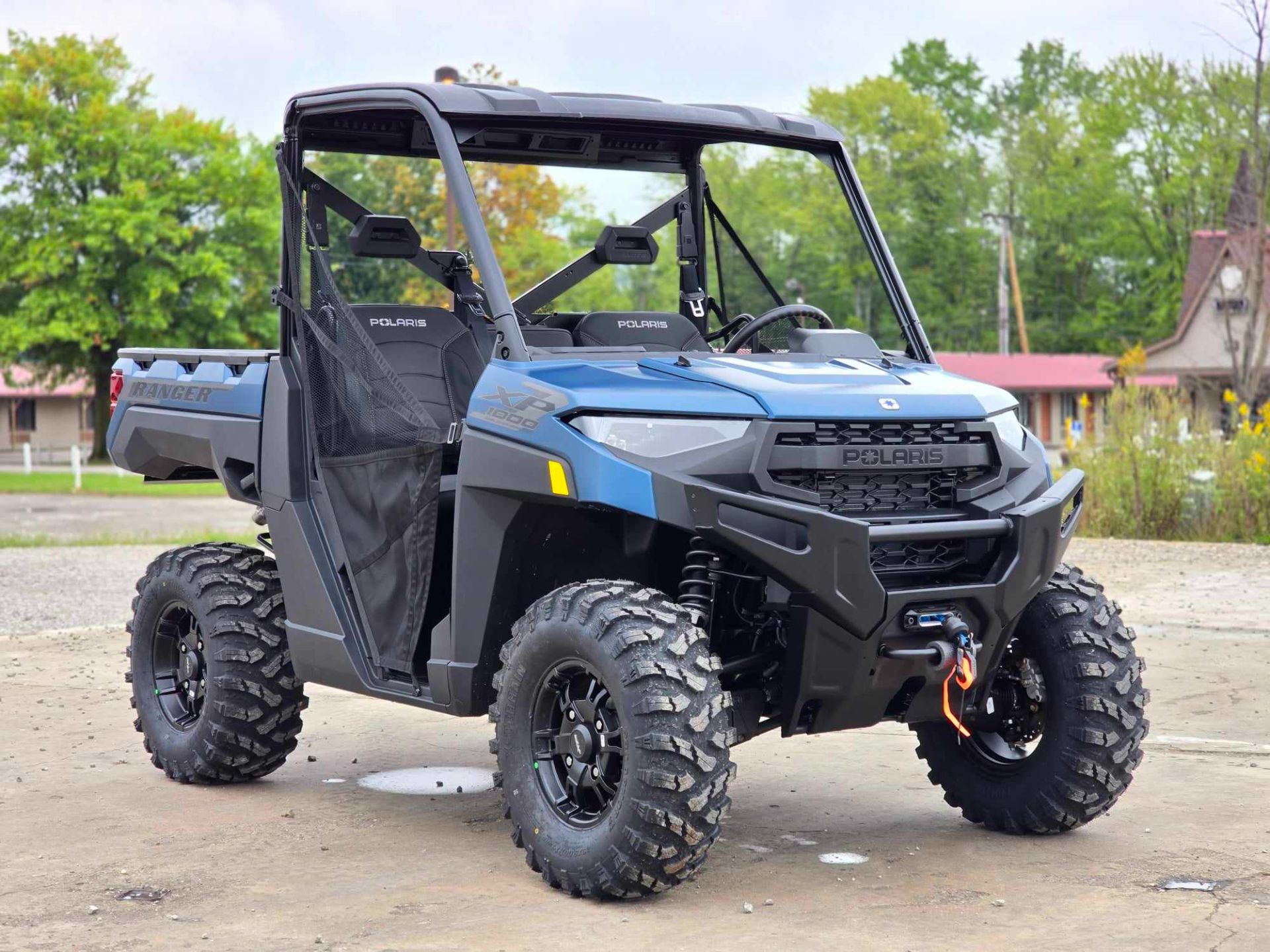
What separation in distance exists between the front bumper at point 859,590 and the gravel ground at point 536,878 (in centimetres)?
60

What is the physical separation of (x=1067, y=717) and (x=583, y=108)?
2647 mm

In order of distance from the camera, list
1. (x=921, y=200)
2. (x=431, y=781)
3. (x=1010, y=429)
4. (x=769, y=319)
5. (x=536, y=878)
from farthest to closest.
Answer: (x=921, y=200), (x=431, y=781), (x=769, y=319), (x=1010, y=429), (x=536, y=878)

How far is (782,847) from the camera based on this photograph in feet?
19.6

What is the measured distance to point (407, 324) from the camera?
654 centimetres

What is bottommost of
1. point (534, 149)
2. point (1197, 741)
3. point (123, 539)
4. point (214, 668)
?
point (123, 539)

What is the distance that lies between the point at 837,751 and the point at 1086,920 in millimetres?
2798

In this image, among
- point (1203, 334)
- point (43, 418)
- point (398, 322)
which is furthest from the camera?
point (43, 418)

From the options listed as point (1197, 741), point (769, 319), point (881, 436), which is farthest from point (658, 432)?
point (1197, 741)

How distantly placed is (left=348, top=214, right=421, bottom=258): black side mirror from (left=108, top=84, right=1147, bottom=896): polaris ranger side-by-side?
0.01 m

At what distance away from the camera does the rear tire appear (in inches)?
272

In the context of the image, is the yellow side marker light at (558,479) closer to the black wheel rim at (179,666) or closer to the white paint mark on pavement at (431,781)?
the white paint mark on pavement at (431,781)

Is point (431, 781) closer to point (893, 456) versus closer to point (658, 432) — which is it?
point (658, 432)

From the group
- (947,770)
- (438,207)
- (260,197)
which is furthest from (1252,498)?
(260,197)

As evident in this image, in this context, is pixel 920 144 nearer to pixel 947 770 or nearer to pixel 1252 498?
pixel 1252 498
